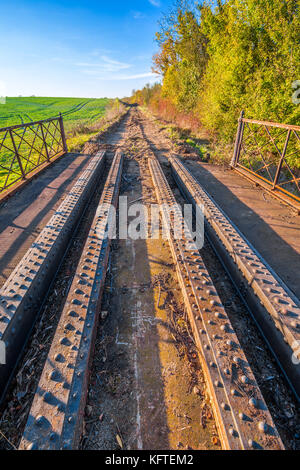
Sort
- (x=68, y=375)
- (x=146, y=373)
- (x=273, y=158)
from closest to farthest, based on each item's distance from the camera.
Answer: (x=68, y=375), (x=146, y=373), (x=273, y=158)

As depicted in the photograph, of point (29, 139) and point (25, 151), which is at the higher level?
point (29, 139)

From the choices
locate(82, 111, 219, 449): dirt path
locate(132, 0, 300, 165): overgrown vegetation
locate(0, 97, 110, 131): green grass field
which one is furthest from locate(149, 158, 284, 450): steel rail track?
locate(0, 97, 110, 131): green grass field

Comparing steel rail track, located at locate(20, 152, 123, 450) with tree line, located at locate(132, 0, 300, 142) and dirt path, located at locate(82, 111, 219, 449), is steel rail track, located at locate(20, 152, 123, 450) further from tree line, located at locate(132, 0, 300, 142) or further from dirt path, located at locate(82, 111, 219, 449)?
tree line, located at locate(132, 0, 300, 142)

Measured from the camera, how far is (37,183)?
6562 millimetres

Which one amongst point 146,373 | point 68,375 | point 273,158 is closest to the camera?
point 68,375

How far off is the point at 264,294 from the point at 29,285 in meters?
3.27

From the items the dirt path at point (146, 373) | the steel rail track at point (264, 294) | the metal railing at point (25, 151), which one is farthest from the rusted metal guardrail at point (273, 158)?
the metal railing at point (25, 151)

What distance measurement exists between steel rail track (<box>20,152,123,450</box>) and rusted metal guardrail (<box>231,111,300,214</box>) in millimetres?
4957

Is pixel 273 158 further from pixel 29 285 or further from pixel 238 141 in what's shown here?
pixel 29 285

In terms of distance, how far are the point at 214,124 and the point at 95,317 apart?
465 inches

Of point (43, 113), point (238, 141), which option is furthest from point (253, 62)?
point (43, 113)

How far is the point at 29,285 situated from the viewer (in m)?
2.97

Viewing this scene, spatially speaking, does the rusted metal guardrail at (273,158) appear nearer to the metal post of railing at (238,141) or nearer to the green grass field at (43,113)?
the metal post of railing at (238,141)

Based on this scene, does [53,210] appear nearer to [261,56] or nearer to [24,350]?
[24,350]
